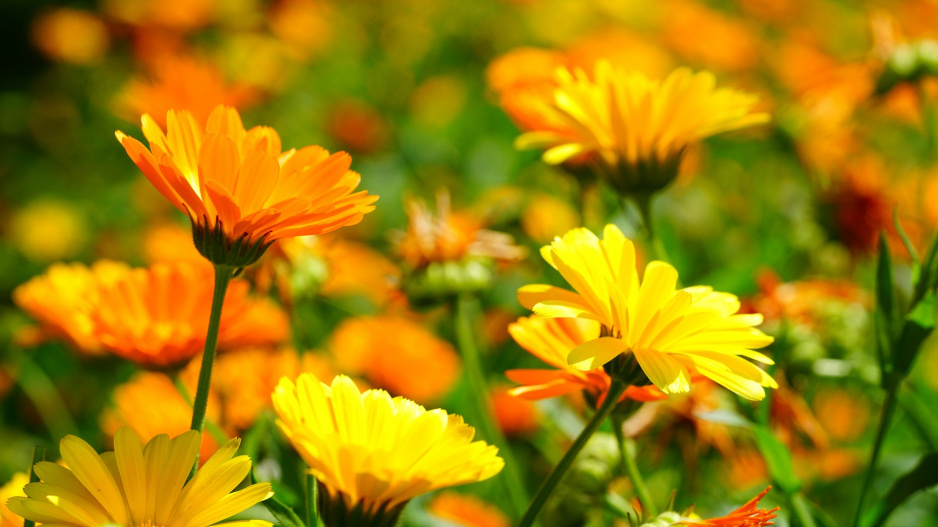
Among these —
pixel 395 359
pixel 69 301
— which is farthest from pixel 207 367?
pixel 395 359

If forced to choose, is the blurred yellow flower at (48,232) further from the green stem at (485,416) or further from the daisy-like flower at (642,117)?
the daisy-like flower at (642,117)

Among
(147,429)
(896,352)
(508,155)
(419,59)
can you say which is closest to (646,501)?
(896,352)

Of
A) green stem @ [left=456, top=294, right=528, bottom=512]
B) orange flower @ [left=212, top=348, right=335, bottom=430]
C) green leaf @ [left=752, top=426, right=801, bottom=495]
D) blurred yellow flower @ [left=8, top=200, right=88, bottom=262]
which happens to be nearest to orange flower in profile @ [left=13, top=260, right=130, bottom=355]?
orange flower @ [left=212, top=348, right=335, bottom=430]

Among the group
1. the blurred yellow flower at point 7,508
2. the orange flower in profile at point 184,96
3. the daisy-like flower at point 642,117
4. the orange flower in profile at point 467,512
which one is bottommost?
the orange flower in profile at point 467,512

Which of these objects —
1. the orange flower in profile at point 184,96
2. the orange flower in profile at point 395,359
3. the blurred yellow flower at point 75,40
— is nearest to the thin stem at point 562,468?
the orange flower in profile at point 395,359

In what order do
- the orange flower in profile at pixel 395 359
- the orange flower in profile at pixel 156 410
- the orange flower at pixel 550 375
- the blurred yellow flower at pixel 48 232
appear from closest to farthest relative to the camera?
the orange flower at pixel 550 375, the orange flower in profile at pixel 156 410, the orange flower in profile at pixel 395 359, the blurred yellow flower at pixel 48 232

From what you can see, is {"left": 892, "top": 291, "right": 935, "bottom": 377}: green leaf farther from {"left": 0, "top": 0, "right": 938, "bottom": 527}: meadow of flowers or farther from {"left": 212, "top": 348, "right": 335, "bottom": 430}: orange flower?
{"left": 212, "top": 348, "right": 335, "bottom": 430}: orange flower
